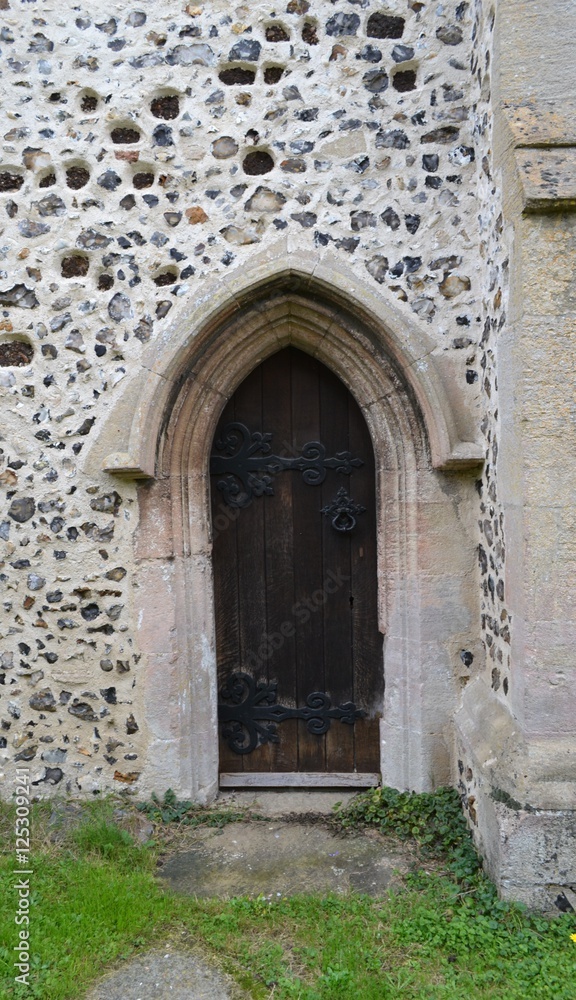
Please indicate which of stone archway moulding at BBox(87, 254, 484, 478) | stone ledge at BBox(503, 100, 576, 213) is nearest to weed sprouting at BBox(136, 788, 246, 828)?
stone archway moulding at BBox(87, 254, 484, 478)

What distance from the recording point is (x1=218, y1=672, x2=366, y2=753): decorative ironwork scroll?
13.2ft

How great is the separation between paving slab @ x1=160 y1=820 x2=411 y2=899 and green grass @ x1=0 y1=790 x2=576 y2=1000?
0.34 ft

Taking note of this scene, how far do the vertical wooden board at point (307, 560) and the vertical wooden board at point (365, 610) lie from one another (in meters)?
0.20

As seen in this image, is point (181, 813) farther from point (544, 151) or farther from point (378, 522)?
point (544, 151)

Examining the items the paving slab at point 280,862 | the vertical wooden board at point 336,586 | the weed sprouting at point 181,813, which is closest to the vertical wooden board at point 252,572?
the vertical wooden board at point 336,586

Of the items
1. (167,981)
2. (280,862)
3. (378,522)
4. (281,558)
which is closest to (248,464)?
(281,558)

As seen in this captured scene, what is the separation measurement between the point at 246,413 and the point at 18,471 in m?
1.24

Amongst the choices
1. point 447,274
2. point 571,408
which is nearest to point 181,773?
point 571,408

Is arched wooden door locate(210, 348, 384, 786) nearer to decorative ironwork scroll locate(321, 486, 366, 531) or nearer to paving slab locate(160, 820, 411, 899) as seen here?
decorative ironwork scroll locate(321, 486, 366, 531)

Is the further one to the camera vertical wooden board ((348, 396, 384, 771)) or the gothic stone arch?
vertical wooden board ((348, 396, 384, 771))

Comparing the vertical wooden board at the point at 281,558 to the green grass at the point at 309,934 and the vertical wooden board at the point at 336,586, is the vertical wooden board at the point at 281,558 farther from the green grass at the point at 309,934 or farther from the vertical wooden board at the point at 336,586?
the green grass at the point at 309,934

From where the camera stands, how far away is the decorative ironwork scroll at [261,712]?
4.02m

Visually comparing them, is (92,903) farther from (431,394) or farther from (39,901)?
(431,394)

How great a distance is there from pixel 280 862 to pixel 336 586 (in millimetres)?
1411
